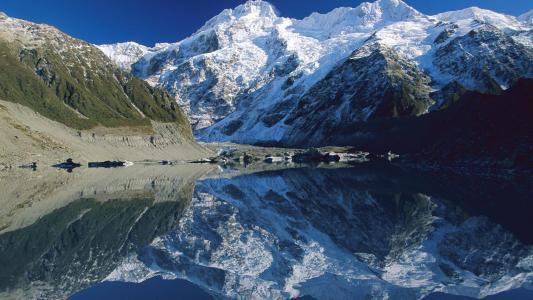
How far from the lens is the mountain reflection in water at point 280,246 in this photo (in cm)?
2795

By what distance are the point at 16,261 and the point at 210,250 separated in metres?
13.1

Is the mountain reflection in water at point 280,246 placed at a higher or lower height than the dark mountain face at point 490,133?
lower

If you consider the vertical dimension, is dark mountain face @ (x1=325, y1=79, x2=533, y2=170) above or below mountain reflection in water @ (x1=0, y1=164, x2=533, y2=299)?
above

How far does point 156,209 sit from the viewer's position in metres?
60.2

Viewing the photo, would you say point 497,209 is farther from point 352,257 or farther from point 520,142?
point 520,142

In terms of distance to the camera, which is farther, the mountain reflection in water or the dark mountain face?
the dark mountain face

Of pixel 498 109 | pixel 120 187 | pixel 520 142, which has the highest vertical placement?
pixel 498 109

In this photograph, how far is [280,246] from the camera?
38938 millimetres

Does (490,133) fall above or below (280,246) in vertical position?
above

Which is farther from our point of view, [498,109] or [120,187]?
[498,109]

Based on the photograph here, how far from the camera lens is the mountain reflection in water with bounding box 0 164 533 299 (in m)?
28.0

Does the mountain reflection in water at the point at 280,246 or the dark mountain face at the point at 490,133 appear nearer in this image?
the mountain reflection in water at the point at 280,246

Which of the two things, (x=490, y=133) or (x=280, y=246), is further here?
(x=490, y=133)

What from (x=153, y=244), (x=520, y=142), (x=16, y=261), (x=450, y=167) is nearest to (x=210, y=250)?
(x=153, y=244)
